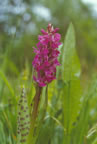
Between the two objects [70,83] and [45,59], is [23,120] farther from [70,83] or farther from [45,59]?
[70,83]

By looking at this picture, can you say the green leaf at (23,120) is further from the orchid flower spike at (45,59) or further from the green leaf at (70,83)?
the green leaf at (70,83)

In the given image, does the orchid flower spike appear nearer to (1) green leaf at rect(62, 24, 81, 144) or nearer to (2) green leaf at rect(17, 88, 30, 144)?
(2) green leaf at rect(17, 88, 30, 144)

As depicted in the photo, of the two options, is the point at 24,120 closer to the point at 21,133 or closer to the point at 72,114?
the point at 21,133

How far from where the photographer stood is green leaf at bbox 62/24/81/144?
77 cm

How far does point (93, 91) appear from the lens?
2.54 feet

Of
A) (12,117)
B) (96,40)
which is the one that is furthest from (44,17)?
(12,117)

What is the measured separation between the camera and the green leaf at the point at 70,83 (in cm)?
77

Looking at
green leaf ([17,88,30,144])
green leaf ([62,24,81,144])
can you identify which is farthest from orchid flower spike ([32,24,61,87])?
green leaf ([62,24,81,144])

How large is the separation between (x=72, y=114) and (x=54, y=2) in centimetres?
1031

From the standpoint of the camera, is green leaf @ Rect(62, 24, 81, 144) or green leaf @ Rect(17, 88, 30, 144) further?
green leaf @ Rect(62, 24, 81, 144)

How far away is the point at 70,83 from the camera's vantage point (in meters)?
0.77

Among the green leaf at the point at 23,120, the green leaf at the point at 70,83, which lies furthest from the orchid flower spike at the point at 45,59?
the green leaf at the point at 70,83

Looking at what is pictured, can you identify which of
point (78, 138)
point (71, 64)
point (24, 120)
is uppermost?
point (71, 64)

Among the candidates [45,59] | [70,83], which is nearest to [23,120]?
[45,59]
